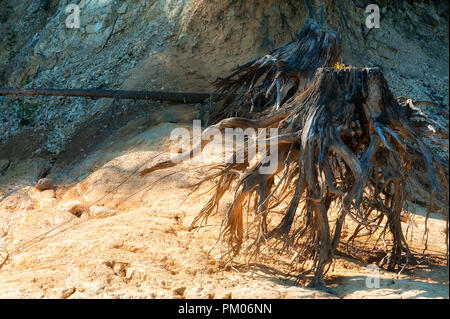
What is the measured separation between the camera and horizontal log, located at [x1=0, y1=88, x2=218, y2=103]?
26.7 feet

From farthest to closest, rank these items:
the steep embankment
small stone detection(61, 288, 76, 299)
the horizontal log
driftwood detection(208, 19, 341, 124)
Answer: the horizontal log < driftwood detection(208, 19, 341, 124) < the steep embankment < small stone detection(61, 288, 76, 299)

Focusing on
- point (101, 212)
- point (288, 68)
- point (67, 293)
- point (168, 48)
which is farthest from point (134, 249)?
point (168, 48)

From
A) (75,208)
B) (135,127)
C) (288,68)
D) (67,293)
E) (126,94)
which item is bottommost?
(67,293)

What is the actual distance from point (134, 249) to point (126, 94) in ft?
12.8

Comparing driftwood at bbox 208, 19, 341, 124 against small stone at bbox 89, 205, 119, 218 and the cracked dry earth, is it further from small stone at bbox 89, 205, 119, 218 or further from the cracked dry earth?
small stone at bbox 89, 205, 119, 218

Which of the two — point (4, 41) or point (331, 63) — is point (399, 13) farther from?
point (4, 41)

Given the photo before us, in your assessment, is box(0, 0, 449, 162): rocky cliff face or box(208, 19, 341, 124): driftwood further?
box(0, 0, 449, 162): rocky cliff face

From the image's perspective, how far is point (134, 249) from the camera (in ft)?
15.4

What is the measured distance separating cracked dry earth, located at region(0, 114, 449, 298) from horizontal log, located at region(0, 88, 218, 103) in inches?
41.4

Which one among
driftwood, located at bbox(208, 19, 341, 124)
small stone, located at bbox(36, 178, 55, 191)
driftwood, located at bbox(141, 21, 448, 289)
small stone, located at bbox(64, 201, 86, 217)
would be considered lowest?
small stone, located at bbox(64, 201, 86, 217)

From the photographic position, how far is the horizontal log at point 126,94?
320 inches

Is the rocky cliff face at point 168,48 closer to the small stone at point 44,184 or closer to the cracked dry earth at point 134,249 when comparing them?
the small stone at point 44,184

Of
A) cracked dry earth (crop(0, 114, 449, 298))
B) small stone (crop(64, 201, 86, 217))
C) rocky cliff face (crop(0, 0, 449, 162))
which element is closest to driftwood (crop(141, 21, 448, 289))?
cracked dry earth (crop(0, 114, 449, 298))

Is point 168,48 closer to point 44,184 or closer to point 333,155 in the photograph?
point 44,184
